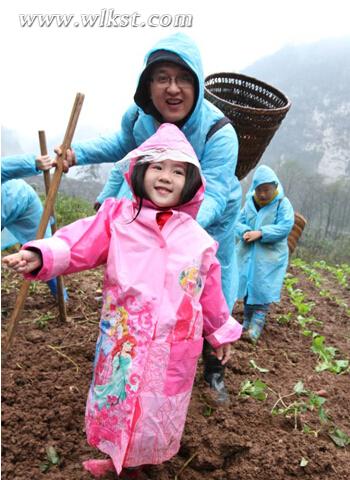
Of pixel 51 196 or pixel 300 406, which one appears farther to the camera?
pixel 300 406

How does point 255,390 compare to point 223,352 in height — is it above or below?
below

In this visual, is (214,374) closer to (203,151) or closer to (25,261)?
(203,151)

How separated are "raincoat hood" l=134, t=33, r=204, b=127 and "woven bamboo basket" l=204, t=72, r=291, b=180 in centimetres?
71

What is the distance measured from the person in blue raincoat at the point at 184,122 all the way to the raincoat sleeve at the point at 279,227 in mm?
1745

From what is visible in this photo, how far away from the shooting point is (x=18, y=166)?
10.0 feet

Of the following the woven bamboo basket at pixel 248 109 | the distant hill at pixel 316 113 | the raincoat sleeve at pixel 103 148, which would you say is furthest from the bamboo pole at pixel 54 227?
the distant hill at pixel 316 113

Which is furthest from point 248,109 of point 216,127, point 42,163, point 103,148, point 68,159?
point 42,163

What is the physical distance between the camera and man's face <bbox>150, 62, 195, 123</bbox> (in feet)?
6.72

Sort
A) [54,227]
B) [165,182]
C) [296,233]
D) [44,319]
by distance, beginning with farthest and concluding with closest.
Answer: [296,233] < [44,319] < [54,227] < [165,182]

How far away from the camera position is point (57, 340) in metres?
3.28

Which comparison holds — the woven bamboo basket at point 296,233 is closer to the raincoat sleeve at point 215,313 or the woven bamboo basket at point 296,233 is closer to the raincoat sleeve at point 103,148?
the raincoat sleeve at point 103,148

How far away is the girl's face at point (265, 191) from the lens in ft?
14.0

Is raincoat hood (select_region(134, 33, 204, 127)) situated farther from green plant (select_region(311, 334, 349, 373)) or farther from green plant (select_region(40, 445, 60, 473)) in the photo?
green plant (select_region(311, 334, 349, 373))

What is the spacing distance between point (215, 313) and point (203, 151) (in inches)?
29.6
